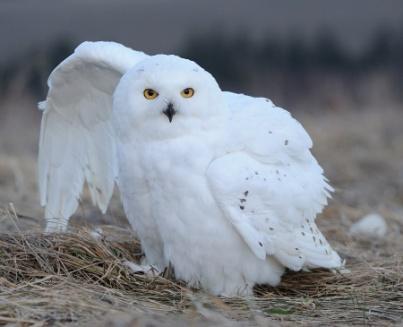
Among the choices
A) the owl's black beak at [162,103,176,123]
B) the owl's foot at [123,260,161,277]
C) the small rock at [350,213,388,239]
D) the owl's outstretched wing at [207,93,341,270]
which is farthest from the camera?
the small rock at [350,213,388,239]

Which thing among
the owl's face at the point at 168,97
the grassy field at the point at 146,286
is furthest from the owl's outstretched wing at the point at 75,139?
the owl's face at the point at 168,97

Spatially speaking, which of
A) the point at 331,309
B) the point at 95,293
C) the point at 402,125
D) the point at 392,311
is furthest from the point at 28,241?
the point at 402,125

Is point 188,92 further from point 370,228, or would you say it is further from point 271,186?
point 370,228

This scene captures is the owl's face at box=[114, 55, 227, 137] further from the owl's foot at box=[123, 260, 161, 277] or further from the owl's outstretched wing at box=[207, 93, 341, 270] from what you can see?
the owl's foot at box=[123, 260, 161, 277]

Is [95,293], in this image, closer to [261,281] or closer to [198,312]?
[198,312]

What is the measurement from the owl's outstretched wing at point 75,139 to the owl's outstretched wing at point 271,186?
45.6 inches

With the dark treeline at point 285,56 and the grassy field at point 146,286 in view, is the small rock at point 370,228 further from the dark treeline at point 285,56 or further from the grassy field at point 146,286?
the dark treeline at point 285,56

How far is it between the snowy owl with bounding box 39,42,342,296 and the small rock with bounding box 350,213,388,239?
59.3 inches

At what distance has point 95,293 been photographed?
433cm

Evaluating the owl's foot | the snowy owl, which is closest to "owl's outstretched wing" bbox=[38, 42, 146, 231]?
the snowy owl

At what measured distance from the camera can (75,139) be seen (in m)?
6.07

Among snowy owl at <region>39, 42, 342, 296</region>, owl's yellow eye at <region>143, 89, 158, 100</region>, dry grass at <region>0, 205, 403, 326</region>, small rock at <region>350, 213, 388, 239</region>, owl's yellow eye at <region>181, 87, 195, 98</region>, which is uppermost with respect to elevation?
small rock at <region>350, 213, 388, 239</region>

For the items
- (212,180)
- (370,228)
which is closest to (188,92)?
(212,180)

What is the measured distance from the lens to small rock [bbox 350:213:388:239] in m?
6.63
